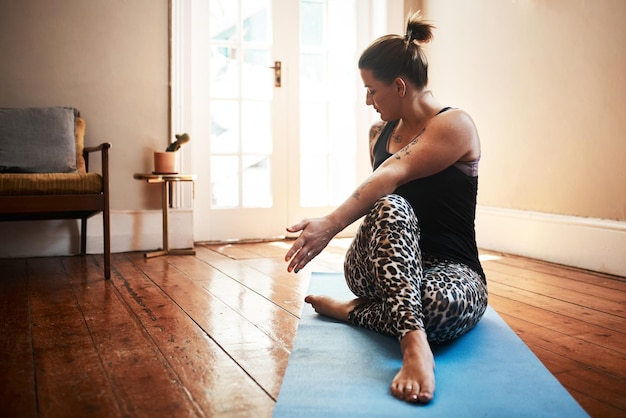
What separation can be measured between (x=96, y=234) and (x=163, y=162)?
61 cm

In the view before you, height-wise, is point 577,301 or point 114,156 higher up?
point 114,156

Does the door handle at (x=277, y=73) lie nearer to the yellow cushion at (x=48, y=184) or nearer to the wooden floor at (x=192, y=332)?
the wooden floor at (x=192, y=332)

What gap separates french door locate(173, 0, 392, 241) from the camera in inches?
159

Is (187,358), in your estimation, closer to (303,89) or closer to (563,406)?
(563,406)

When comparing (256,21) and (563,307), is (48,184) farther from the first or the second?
(563,307)

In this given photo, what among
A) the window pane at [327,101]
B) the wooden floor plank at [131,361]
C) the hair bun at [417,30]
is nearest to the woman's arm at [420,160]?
the hair bun at [417,30]

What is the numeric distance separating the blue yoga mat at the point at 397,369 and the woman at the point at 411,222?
0.24ft

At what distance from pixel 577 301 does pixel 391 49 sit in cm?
131

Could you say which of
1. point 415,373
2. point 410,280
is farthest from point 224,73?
point 415,373

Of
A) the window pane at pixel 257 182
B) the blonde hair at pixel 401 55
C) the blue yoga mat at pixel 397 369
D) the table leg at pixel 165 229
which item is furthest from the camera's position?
the window pane at pixel 257 182

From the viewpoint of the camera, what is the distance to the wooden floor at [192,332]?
4.35 ft

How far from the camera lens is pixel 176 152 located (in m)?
3.78

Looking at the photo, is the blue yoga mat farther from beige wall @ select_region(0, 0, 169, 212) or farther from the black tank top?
beige wall @ select_region(0, 0, 169, 212)

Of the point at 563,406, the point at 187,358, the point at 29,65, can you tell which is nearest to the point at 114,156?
the point at 29,65
